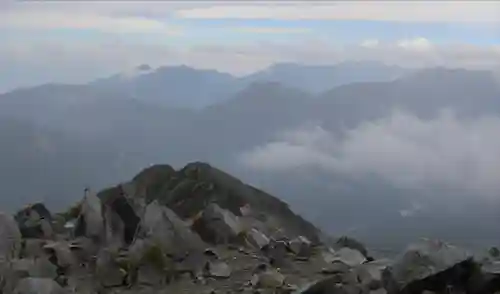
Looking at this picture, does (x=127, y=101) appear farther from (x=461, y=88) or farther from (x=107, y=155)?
(x=461, y=88)

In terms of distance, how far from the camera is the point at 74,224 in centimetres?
702

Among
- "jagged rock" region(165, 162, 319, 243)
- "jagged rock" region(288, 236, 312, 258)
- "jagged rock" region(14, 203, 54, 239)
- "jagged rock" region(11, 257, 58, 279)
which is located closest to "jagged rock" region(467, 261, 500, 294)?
"jagged rock" region(288, 236, 312, 258)

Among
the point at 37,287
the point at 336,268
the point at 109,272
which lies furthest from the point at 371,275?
the point at 37,287

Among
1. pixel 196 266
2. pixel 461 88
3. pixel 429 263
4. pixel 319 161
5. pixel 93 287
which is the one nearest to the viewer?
pixel 429 263

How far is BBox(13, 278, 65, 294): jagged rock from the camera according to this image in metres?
5.06

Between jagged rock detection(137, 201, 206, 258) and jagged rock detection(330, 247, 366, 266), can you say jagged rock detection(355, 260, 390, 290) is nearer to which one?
jagged rock detection(330, 247, 366, 266)

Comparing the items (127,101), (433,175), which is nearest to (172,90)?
(127,101)

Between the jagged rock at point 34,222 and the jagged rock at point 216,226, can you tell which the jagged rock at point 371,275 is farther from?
the jagged rock at point 34,222

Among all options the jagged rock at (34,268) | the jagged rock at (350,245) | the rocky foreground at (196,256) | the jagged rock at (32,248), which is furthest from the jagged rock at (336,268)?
the jagged rock at (32,248)

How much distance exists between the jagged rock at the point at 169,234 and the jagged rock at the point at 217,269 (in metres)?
0.20

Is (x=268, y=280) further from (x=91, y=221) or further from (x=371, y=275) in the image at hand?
(x=91, y=221)

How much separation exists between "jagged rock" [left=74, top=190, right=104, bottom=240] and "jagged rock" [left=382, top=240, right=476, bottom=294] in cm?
254

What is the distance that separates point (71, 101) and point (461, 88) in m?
10.2

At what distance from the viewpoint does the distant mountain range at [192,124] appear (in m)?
18.8
